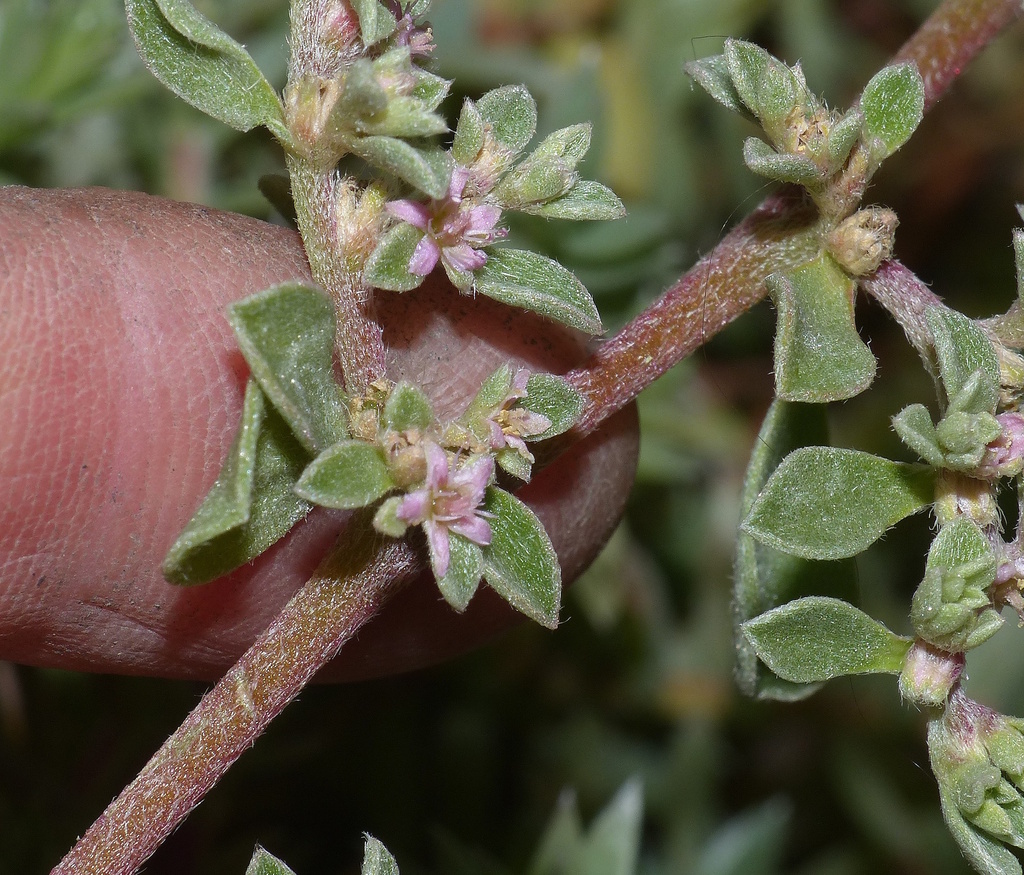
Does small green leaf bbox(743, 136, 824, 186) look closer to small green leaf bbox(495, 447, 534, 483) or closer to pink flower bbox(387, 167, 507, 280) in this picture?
pink flower bbox(387, 167, 507, 280)

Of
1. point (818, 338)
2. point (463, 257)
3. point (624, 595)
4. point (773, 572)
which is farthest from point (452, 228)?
point (624, 595)

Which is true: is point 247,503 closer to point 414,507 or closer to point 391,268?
point 414,507

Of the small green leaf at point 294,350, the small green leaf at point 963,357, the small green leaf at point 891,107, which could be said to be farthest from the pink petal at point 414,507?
the small green leaf at point 891,107

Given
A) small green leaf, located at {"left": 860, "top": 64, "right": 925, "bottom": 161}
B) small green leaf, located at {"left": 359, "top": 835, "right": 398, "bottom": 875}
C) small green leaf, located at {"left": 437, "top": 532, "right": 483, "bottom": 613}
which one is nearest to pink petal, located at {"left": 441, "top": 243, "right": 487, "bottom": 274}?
small green leaf, located at {"left": 437, "top": 532, "right": 483, "bottom": 613}

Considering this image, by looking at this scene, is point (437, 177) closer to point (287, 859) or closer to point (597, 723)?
point (287, 859)

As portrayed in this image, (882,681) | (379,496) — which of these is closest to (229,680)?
(379,496)
